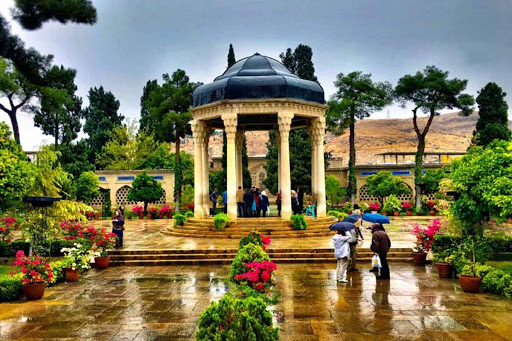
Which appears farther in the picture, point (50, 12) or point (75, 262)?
point (50, 12)

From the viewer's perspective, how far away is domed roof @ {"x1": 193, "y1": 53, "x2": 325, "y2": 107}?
1784cm

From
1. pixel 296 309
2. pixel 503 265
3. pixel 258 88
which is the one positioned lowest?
pixel 503 265

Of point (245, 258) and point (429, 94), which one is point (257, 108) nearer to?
point (245, 258)

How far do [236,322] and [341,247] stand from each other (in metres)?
6.60

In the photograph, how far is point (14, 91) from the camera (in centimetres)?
2856

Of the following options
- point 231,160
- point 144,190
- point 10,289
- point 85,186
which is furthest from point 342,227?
point 85,186

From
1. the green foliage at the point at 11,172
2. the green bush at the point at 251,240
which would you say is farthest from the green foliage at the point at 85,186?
the green bush at the point at 251,240

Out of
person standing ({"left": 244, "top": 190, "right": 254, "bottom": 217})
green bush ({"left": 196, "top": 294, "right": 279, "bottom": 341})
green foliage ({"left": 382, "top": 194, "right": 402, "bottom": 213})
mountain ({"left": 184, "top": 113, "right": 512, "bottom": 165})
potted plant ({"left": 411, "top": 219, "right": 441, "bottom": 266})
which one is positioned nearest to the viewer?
green bush ({"left": 196, "top": 294, "right": 279, "bottom": 341})

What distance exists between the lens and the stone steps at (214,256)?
1320 cm

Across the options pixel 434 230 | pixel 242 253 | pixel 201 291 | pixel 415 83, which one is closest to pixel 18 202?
pixel 201 291

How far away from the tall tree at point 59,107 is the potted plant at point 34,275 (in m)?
9.96

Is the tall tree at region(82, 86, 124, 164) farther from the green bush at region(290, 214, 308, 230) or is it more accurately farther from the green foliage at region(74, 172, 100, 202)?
the green bush at region(290, 214, 308, 230)

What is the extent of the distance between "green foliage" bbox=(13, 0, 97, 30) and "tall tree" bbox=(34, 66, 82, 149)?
225 inches

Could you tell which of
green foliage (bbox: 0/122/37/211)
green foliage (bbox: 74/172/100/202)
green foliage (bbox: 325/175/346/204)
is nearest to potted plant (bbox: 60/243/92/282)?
green foliage (bbox: 0/122/37/211)
